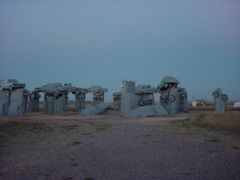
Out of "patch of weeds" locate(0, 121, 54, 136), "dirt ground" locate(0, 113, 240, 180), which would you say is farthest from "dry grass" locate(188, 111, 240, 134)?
"patch of weeds" locate(0, 121, 54, 136)

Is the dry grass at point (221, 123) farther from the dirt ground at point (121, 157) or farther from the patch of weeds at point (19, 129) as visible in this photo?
the patch of weeds at point (19, 129)

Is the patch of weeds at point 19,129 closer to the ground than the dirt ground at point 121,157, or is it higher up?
higher up

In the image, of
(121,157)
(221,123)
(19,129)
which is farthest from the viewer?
Result: (221,123)

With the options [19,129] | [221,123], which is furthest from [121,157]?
[221,123]

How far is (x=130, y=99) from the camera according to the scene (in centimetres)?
3484

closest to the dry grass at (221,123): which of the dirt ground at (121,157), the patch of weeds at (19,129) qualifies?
the dirt ground at (121,157)

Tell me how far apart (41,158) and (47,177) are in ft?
7.75

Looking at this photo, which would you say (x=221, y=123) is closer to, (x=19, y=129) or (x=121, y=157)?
(x=19, y=129)

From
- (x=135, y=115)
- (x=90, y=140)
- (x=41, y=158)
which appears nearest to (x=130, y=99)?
(x=135, y=115)

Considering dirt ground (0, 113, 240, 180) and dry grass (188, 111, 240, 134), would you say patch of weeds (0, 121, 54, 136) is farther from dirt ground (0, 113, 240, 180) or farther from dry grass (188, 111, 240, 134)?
dry grass (188, 111, 240, 134)

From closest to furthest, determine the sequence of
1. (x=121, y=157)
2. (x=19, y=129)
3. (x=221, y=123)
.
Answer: (x=121, y=157) < (x=19, y=129) < (x=221, y=123)

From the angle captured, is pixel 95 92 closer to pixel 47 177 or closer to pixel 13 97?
pixel 13 97

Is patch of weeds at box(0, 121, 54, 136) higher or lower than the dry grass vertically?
lower

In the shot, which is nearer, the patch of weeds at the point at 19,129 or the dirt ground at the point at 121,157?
the dirt ground at the point at 121,157
